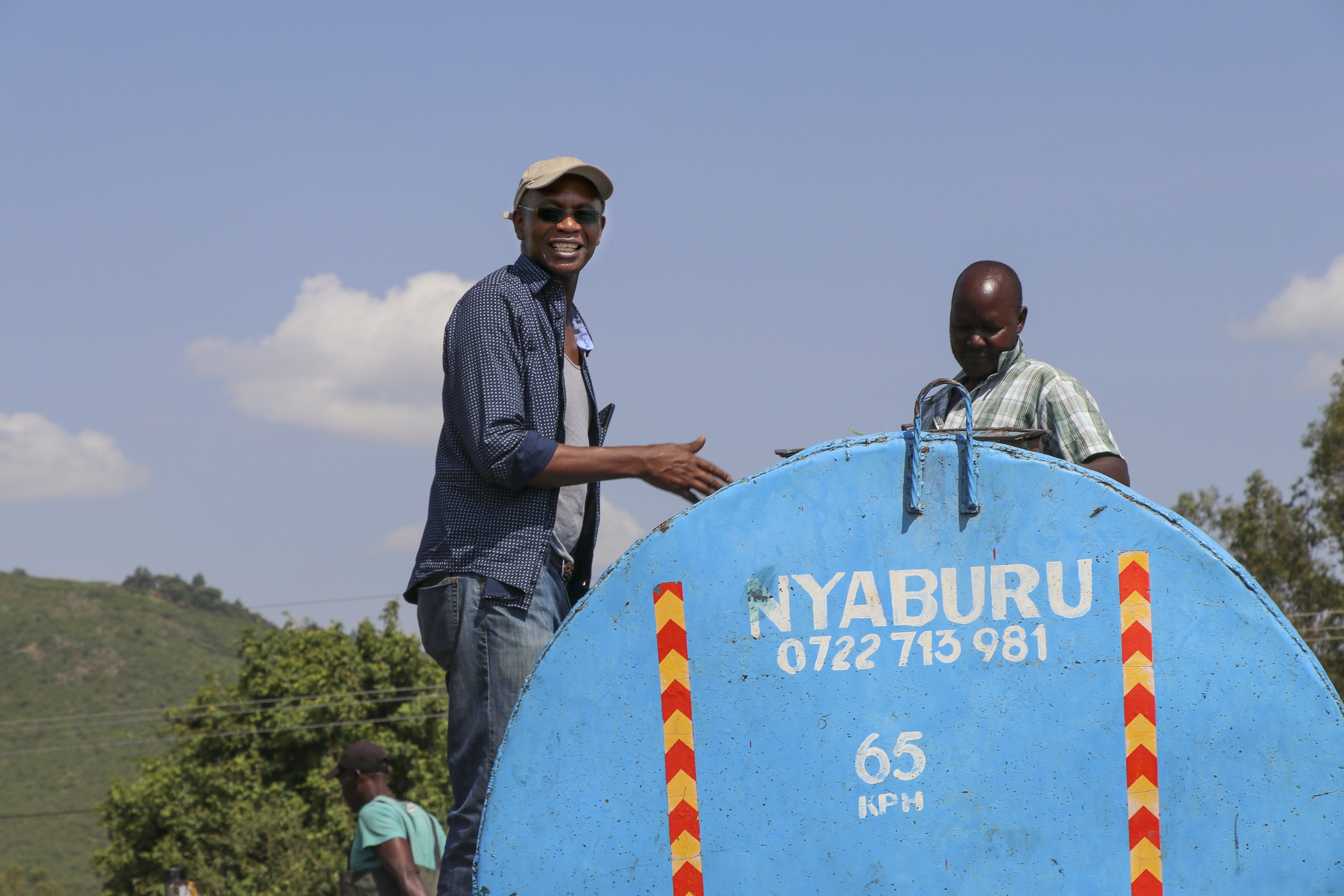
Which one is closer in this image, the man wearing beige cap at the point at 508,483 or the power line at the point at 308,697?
the man wearing beige cap at the point at 508,483

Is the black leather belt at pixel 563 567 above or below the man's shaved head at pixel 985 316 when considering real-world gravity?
below

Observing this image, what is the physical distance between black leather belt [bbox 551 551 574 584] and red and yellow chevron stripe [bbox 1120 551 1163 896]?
1459 mm

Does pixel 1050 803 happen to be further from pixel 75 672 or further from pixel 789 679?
pixel 75 672

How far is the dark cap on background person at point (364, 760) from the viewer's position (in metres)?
6.32

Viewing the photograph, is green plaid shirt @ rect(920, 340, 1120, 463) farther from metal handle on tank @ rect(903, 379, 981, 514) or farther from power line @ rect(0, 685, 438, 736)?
power line @ rect(0, 685, 438, 736)

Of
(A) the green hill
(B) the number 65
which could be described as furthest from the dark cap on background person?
(A) the green hill

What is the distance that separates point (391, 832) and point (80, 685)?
10762 cm

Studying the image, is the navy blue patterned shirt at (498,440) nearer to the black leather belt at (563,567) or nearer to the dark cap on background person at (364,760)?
the black leather belt at (563,567)

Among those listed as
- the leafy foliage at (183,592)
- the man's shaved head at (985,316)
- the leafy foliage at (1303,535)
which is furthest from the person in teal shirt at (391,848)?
the leafy foliage at (183,592)

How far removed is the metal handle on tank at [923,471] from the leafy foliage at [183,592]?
438ft

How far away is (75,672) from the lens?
104188mm

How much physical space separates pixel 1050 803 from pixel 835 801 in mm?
408

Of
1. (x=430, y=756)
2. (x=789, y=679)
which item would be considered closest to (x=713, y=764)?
(x=789, y=679)

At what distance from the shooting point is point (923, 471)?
255cm
